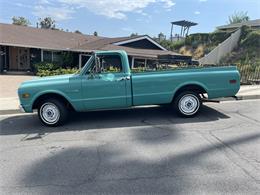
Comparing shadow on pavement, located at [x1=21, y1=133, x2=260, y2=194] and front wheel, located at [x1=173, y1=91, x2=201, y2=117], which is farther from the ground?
front wheel, located at [x1=173, y1=91, x2=201, y2=117]

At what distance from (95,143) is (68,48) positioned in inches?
863

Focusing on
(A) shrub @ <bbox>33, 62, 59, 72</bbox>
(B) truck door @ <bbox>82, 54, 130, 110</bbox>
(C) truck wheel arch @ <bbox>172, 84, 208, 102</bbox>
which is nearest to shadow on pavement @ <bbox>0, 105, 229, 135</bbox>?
(B) truck door @ <bbox>82, 54, 130, 110</bbox>

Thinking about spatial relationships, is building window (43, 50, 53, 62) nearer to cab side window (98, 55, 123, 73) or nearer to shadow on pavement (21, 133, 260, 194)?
cab side window (98, 55, 123, 73)

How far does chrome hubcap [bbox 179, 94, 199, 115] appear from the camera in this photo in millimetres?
7398

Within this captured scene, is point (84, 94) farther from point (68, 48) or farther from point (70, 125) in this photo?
point (68, 48)

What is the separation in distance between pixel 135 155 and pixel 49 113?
3.05 m

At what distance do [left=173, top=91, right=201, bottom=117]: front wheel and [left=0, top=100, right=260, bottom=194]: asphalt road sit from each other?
0.69 feet

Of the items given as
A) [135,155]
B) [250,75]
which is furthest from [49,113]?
[250,75]

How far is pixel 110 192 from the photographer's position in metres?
3.81

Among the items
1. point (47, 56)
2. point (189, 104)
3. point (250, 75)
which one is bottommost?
point (189, 104)

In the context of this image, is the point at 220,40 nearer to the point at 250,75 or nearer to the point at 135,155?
the point at 250,75

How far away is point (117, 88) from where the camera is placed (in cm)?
707

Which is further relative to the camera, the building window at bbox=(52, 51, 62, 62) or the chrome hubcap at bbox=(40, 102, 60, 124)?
the building window at bbox=(52, 51, 62, 62)

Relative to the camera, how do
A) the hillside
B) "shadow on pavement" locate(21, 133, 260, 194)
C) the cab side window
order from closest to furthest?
1. "shadow on pavement" locate(21, 133, 260, 194)
2. the cab side window
3. the hillside
